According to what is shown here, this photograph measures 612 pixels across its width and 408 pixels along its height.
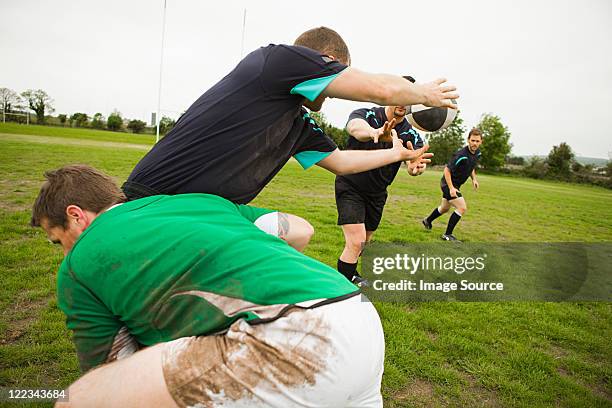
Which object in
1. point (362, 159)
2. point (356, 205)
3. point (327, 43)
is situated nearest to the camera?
point (327, 43)

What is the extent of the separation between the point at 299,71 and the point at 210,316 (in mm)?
1230

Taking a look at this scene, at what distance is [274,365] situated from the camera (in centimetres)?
143

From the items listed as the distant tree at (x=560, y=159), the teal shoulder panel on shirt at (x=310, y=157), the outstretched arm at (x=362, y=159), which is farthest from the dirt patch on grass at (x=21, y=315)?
the distant tree at (x=560, y=159)

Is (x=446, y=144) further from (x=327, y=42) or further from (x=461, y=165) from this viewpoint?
(x=327, y=42)

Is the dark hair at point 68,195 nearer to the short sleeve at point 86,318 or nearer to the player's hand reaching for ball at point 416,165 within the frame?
the short sleeve at point 86,318

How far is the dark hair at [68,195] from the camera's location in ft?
5.80

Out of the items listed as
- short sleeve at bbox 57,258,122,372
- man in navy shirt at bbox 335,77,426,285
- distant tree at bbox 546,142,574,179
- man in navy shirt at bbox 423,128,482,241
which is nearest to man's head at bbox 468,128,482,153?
man in navy shirt at bbox 423,128,482,241

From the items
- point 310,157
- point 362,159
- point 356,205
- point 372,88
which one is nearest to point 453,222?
point 356,205

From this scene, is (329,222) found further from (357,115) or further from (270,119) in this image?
(270,119)

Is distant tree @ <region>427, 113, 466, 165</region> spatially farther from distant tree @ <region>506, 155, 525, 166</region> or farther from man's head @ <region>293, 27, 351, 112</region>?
man's head @ <region>293, 27, 351, 112</region>

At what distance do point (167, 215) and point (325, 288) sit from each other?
0.67 meters

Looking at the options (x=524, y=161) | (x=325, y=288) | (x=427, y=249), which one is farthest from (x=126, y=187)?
(x=524, y=161)

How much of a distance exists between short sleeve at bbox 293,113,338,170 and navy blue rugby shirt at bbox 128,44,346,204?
2.28 feet

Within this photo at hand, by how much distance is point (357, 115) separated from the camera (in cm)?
497
